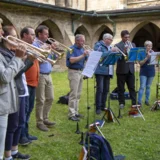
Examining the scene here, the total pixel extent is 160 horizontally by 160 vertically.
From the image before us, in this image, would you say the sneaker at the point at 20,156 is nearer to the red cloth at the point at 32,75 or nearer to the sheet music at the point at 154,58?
the red cloth at the point at 32,75

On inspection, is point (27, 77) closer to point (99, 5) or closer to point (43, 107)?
point (43, 107)

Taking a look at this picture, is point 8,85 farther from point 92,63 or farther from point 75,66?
point 75,66

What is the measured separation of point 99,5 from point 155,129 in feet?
65.1

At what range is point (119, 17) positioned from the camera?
18.7 meters

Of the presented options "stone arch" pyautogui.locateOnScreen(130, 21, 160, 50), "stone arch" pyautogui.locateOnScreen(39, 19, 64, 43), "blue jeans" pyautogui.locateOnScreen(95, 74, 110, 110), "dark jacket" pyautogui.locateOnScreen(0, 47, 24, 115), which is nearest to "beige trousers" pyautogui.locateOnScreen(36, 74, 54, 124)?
"blue jeans" pyautogui.locateOnScreen(95, 74, 110, 110)

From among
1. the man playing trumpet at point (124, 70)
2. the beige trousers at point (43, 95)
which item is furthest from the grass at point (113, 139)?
the man playing trumpet at point (124, 70)

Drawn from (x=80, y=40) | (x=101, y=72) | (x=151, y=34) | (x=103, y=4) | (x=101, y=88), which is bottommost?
(x=101, y=88)

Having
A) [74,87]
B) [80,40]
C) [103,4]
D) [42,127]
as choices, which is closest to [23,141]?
[42,127]

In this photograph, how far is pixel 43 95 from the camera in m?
4.91

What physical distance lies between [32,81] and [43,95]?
60 centimetres

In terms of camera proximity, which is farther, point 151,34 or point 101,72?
point 151,34

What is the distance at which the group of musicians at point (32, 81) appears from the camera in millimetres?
3004

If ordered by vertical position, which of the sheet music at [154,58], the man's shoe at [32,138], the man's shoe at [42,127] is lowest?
the man's shoe at [32,138]

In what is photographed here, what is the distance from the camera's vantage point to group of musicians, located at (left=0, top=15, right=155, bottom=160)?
300cm
